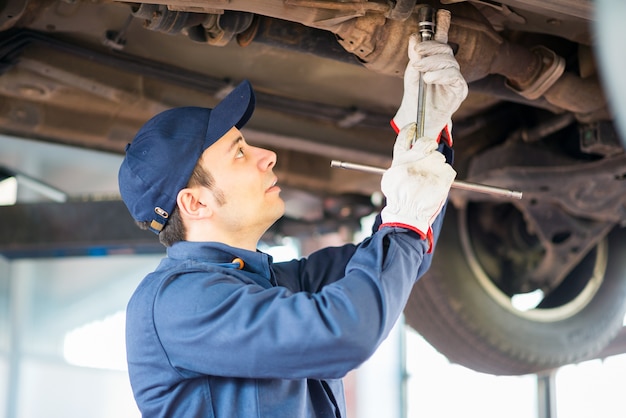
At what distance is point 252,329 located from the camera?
1.26 meters

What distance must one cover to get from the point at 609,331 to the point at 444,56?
151 centimetres

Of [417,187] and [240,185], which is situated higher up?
[417,187]

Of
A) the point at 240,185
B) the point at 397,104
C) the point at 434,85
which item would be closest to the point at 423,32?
the point at 434,85

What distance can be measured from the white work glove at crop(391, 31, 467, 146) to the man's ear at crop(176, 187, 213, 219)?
37 centimetres

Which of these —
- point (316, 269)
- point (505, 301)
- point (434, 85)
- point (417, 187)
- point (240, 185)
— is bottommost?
point (505, 301)

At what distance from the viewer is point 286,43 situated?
5.51 feet

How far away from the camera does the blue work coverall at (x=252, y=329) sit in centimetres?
126

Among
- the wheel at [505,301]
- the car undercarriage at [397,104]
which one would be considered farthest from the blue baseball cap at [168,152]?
the wheel at [505,301]

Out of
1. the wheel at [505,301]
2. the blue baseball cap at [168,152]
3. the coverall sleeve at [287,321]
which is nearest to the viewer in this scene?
the coverall sleeve at [287,321]

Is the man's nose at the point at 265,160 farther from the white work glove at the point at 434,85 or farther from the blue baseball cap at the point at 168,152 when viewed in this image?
the white work glove at the point at 434,85

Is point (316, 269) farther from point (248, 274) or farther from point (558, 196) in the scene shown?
point (558, 196)

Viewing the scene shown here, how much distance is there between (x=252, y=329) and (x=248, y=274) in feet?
0.79

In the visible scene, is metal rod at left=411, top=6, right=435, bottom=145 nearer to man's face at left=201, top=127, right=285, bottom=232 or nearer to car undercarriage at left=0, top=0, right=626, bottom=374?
car undercarriage at left=0, top=0, right=626, bottom=374

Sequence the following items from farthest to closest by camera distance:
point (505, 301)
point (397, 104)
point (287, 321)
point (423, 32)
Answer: point (505, 301), point (397, 104), point (423, 32), point (287, 321)
